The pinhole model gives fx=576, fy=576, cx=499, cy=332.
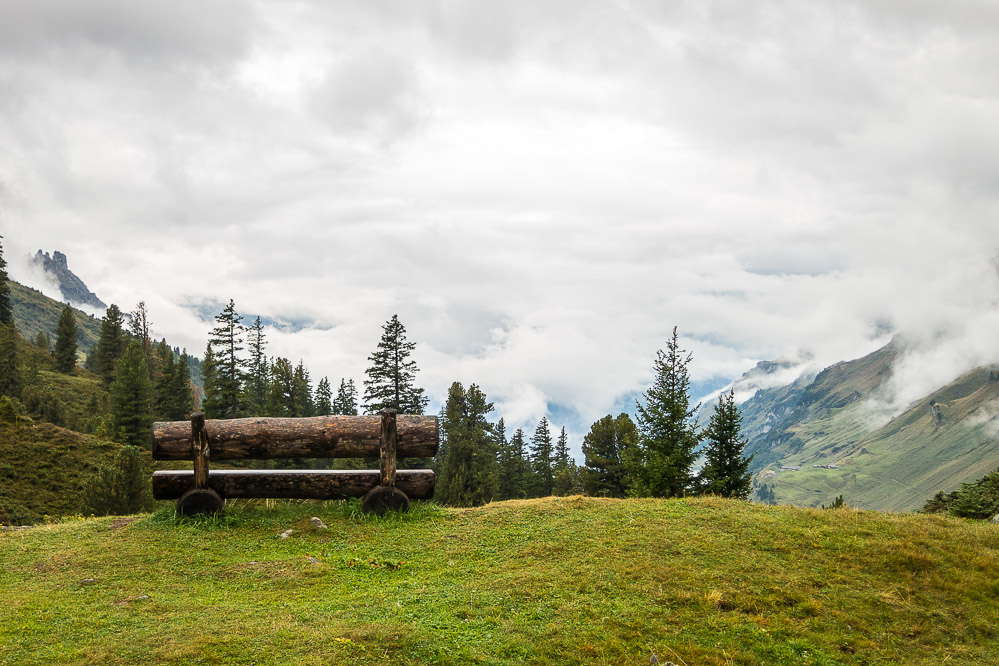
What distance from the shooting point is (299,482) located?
1580cm

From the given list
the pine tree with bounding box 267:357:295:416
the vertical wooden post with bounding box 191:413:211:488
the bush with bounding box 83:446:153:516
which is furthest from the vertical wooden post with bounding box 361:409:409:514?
the pine tree with bounding box 267:357:295:416

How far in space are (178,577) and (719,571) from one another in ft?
35.4

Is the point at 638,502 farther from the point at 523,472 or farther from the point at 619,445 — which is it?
the point at 523,472

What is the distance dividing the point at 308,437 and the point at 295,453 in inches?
28.3

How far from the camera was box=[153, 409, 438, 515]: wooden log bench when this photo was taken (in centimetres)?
1529

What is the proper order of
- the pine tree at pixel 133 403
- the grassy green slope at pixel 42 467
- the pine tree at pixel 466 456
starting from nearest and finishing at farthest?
the grassy green slope at pixel 42 467, the pine tree at pixel 466 456, the pine tree at pixel 133 403

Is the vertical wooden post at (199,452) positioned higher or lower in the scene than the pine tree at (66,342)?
lower

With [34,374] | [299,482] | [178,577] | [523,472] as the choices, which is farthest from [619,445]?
[34,374]

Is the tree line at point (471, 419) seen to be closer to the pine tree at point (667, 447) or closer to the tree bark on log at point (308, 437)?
the pine tree at point (667, 447)

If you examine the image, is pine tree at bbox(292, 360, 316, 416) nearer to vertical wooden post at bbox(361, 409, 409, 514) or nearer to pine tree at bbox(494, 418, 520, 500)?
pine tree at bbox(494, 418, 520, 500)

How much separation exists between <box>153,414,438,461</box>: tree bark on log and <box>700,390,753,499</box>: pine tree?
19.6 metres

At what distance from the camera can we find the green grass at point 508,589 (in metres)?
8.52

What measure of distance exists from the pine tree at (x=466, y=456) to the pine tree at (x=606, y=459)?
331 inches

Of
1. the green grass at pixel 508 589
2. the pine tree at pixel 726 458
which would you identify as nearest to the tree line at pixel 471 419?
the pine tree at pixel 726 458
